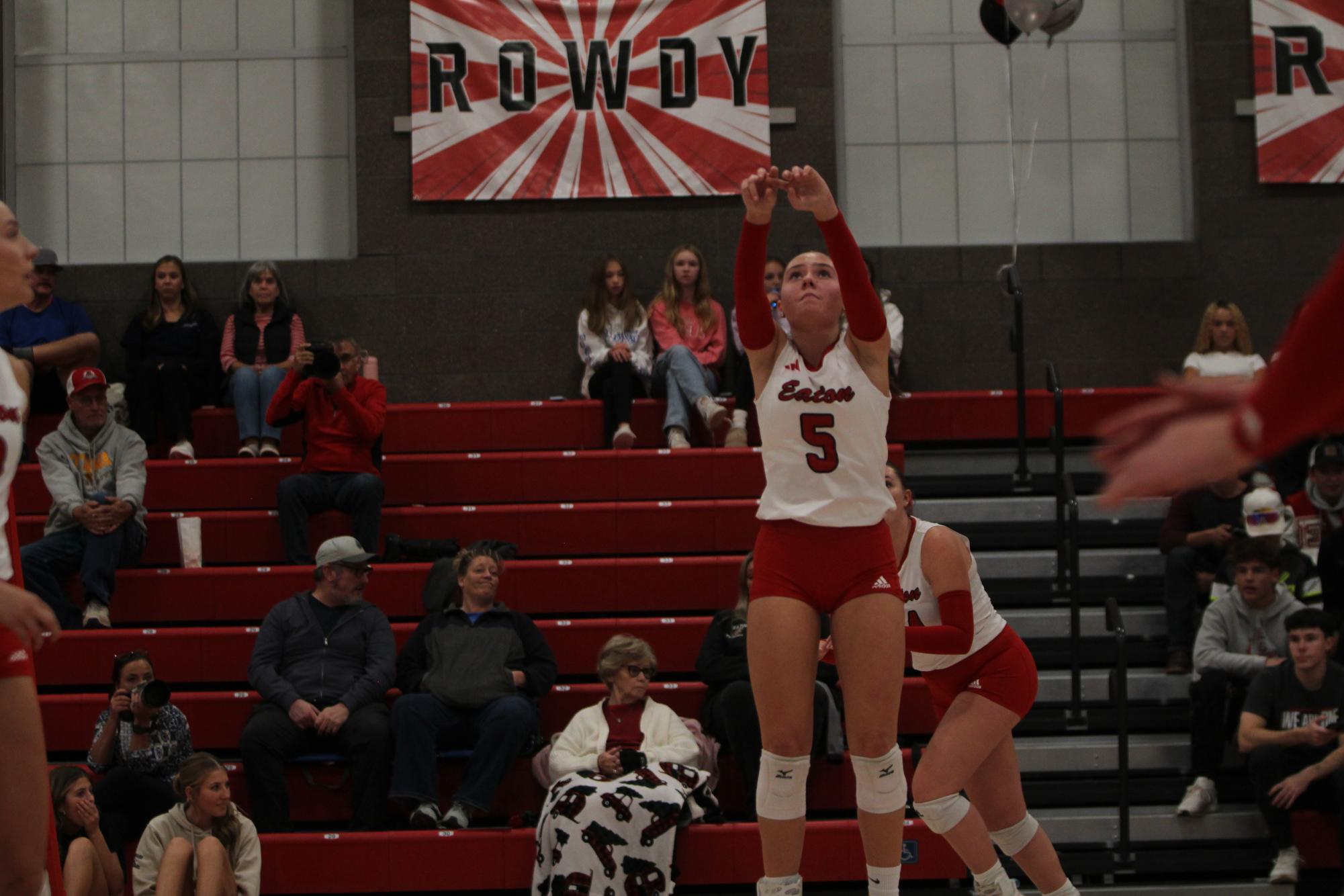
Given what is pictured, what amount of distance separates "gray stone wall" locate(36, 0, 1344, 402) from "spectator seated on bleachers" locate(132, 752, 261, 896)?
526cm

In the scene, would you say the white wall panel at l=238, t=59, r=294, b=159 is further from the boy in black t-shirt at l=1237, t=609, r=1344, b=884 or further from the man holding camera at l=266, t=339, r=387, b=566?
the boy in black t-shirt at l=1237, t=609, r=1344, b=884

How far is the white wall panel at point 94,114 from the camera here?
11820 millimetres

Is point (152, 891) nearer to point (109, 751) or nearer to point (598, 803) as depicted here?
point (109, 751)

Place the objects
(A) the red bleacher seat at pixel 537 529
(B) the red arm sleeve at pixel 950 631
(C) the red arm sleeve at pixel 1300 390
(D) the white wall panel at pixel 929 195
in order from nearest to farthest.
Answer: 1. (C) the red arm sleeve at pixel 1300 390
2. (B) the red arm sleeve at pixel 950 631
3. (A) the red bleacher seat at pixel 537 529
4. (D) the white wall panel at pixel 929 195

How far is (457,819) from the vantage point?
280 inches

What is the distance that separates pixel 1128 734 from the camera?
7902mm

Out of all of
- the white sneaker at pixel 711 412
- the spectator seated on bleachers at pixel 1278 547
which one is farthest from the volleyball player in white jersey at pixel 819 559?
the white sneaker at pixel 711 412

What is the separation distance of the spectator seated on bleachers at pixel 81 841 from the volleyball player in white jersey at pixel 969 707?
11.7 feet

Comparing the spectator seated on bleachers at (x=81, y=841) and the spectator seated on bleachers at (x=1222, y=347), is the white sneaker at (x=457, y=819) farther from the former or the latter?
the spectator seated on bleachers at (x=1222, y=347)

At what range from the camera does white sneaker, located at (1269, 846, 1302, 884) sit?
6.87m

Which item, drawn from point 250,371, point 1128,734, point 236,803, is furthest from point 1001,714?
point 250,371

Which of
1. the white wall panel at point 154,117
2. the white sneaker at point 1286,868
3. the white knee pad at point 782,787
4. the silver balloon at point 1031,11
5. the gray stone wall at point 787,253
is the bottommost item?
the white sneaker at point 1286,868

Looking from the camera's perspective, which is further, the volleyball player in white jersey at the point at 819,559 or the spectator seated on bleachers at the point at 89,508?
the spectator seated on bleachers at the point at 89,508

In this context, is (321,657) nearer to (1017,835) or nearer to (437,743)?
(437,743)
